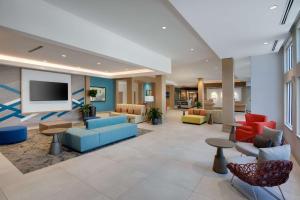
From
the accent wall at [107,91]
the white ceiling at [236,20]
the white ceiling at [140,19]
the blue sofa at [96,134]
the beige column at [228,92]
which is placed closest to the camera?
the white ceiling at [236,20]

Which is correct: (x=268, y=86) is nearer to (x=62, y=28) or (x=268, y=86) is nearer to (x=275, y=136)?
(x=275, y=136)

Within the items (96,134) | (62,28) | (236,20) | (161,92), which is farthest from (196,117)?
(62,28)

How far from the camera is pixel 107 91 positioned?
11180 millimetres

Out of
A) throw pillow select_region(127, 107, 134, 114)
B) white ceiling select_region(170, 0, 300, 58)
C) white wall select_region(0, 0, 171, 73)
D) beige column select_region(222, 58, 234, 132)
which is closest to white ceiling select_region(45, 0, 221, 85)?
white wall select_region(0, 0, 171, 73)

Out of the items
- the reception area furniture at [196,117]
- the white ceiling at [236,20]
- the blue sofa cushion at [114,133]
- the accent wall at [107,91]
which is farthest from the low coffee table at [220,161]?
the accent wall at [107,91]

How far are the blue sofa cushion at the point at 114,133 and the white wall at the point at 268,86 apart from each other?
497cm

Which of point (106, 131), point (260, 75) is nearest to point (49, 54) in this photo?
point (106, 131)

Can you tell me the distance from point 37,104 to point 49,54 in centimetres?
330

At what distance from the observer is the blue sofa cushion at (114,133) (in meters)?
4.52

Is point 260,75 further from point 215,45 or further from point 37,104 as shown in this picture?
point 37,104

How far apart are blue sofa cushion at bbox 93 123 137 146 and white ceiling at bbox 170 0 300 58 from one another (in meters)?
3.64

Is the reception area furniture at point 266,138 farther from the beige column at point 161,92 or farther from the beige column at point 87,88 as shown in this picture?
the beige column at point 87,88

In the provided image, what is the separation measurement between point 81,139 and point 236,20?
4.50 m

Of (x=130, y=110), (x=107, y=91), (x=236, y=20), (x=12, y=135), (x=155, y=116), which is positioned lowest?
(x=12, y=135)
